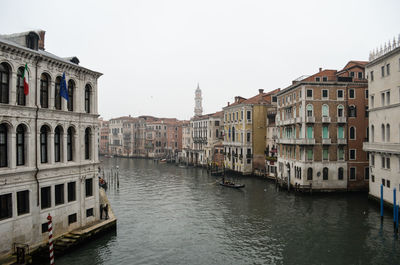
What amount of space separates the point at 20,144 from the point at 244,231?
1502 cm

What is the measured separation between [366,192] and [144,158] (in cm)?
7303

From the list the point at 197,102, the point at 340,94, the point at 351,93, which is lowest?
the point at 340,94

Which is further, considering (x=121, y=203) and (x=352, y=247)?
(x=121, y=203)

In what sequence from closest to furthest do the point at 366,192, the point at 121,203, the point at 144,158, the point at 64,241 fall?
the point at 64,241, the point at 121,203, the point at 366,192, the point at 144,158

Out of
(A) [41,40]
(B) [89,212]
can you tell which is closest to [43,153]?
(B) [89,212]

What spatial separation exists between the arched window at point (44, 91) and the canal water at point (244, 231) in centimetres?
792

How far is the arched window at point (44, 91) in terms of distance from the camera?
16547 mm

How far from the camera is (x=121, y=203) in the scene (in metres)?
31.6

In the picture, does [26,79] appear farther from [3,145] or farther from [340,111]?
[340,111]

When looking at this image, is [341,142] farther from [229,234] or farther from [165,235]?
[165,235]

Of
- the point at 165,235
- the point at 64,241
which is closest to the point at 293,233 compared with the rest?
the point at 165,235

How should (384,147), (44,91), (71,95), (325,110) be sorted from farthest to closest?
(325,110) → (384,147) → (71,95) → (44,91)

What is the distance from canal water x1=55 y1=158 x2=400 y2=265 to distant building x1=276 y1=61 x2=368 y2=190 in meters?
2.30

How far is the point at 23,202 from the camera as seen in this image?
15.3 metres
